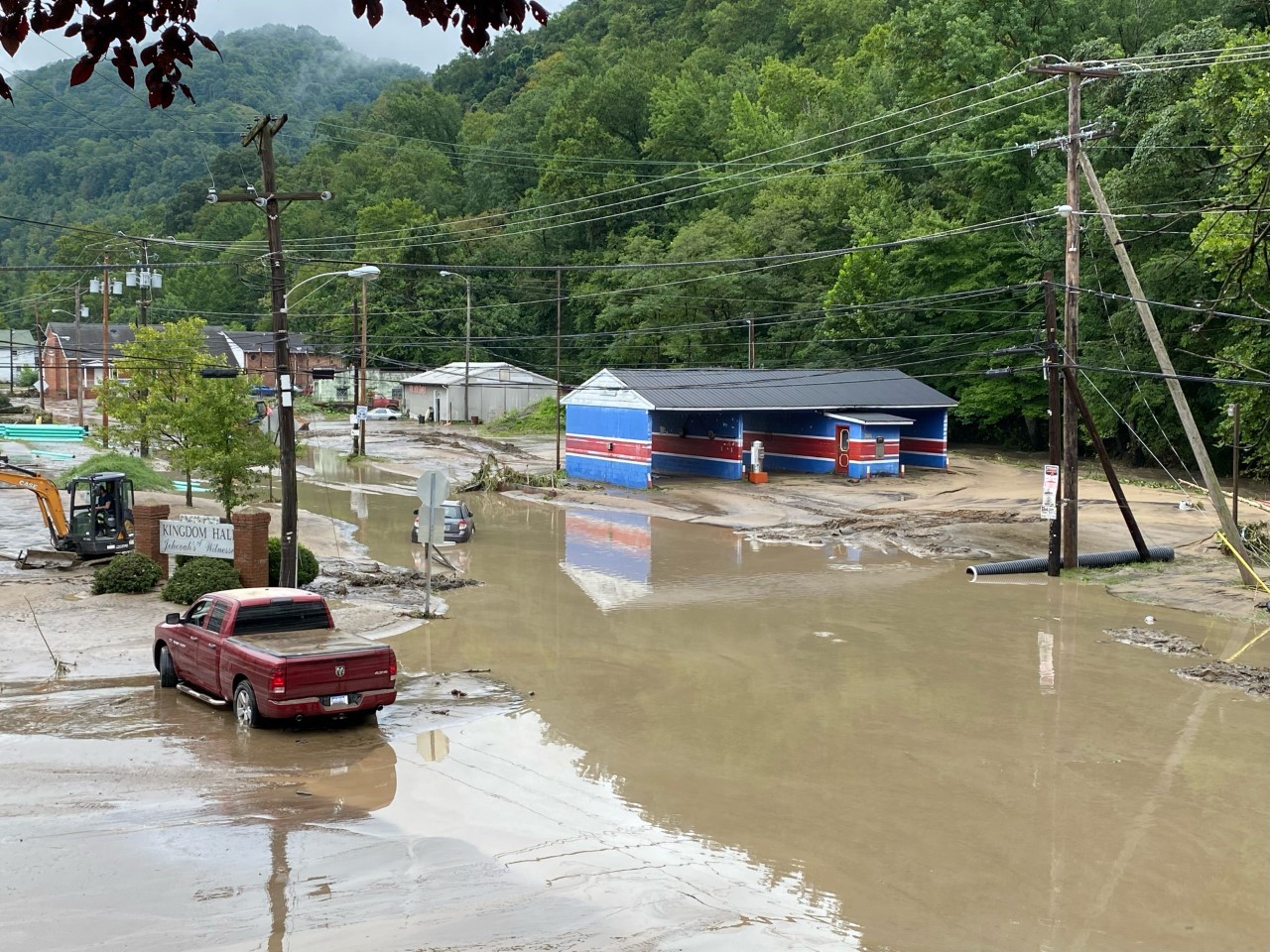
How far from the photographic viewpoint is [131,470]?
141ft

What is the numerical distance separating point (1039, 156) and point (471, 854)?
58.6m

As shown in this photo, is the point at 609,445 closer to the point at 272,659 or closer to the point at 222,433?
the point at 222,433

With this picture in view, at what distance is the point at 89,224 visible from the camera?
149500 mm

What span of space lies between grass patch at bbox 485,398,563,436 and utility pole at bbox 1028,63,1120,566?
4959 centimetres

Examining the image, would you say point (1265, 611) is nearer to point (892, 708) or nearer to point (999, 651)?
point (999, 651)

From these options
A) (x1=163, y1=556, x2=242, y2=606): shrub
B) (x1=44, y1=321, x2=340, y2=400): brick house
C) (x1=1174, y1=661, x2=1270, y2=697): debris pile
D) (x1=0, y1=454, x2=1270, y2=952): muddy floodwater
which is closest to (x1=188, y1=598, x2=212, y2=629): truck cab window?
(x1=0, y1=454, x2=1270, y2=952): muddy floodwater

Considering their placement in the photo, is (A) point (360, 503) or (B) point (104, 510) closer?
(B) point (104, 510)

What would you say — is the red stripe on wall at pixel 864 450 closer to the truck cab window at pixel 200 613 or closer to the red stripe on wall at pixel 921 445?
the red stripe on wall at pixel 921 445

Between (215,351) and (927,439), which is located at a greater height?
(215,351)

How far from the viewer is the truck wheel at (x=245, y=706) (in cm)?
1447

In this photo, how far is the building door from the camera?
5109 centimetres

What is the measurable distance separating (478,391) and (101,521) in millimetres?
58608

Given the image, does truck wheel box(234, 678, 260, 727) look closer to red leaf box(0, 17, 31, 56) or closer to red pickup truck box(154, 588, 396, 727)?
red pickup truck box(154, 588, 396, 727)

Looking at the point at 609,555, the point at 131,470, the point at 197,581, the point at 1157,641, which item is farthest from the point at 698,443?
the point at 197,581
